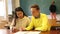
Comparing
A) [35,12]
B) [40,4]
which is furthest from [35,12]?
[40,4]

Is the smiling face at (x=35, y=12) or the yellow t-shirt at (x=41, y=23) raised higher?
the smiling face at (x=35, y=12)

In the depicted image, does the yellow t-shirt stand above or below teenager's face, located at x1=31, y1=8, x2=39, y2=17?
below

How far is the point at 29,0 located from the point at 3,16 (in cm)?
158

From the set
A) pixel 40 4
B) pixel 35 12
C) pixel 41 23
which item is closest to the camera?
pixel 35 12

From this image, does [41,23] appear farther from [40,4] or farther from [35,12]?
[40,4]

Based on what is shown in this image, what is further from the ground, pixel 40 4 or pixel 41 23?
pixel 40 4

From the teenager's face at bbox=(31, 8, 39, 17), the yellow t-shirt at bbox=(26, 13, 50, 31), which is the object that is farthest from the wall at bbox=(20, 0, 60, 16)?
the teenager's face at bbox=(31, 8, 39, 17)

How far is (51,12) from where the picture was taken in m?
7.50

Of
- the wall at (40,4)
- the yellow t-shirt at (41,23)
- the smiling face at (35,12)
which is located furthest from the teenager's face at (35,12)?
the wall at (40,4)

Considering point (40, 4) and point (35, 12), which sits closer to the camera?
point (35, 12)

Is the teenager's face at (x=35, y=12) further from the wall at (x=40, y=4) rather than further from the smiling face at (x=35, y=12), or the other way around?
the wall at (x=40, y=4)

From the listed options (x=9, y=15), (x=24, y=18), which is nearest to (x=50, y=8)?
(x=9, y=15)

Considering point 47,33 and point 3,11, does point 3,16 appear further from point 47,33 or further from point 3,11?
point 47,33

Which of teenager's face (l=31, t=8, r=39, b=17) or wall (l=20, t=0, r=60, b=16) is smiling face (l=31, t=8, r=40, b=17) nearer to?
teenager's face (l=31, t=8, r=39, b=17)
